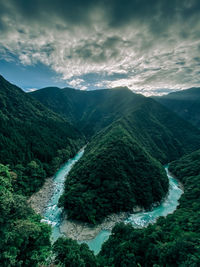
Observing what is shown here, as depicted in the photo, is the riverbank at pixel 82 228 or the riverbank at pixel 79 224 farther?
the riverbank at pixel 79 224

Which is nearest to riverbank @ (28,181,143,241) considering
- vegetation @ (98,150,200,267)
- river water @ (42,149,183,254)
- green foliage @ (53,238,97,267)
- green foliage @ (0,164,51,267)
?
river water @ (42,149,183,254)

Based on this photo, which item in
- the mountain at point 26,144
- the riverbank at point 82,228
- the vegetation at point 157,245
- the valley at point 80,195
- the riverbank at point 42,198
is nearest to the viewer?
the valley at point 80,195

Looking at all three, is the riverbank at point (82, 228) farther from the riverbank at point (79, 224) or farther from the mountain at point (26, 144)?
the mountain at point (26, 144)

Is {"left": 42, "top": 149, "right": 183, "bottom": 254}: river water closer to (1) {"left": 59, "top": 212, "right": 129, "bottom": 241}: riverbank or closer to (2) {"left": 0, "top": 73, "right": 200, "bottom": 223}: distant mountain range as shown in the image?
(1) {"left": 59, "top": 212, "right": 129, "bottom": 241}: riverbank

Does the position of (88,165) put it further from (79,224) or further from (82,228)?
(82,228)

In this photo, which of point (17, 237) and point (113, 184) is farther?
point (113, 184)

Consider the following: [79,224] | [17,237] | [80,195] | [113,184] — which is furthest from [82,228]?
[17,237]

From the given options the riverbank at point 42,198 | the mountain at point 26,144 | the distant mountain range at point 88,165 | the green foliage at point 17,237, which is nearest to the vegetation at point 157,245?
the green foliage at point 17,237
